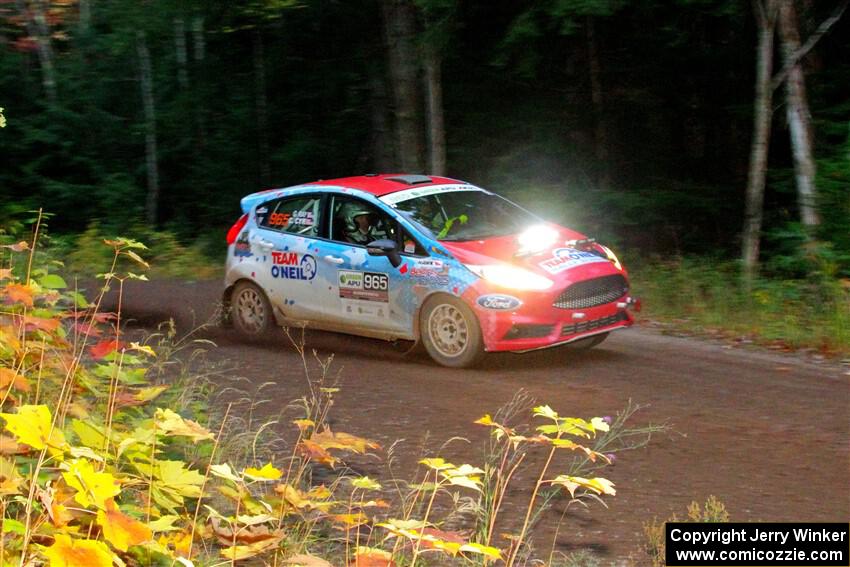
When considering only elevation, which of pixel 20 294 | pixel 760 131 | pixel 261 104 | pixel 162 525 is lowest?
pixel 162 525

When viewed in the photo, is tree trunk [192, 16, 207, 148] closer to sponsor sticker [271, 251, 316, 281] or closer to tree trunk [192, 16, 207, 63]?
tree trunk [192, 16, 207, 63]

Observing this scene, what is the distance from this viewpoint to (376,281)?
432 inches

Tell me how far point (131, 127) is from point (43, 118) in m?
2.23

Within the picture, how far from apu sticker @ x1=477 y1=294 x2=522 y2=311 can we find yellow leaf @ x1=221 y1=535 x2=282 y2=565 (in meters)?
5.37

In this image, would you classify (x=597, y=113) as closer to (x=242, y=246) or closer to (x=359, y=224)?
(x=242, y=246)

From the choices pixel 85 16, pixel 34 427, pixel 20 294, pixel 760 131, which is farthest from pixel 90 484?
pixel 85 16

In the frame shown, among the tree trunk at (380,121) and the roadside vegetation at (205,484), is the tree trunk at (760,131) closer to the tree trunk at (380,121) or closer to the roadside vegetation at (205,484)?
the roadside vegetation at (205,484)

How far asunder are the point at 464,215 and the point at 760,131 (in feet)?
17.9

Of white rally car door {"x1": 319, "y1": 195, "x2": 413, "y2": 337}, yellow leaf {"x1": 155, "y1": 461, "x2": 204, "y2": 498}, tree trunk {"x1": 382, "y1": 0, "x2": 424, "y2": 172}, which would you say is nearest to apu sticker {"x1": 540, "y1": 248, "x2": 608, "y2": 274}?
white rally car door {"x1": 319, "y1": 195, "x2": 413, "y2": 337}

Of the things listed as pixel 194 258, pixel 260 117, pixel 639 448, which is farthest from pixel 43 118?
pixel 639 448

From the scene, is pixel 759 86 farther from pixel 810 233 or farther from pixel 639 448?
pixel 639 448

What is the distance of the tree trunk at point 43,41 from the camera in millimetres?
29750

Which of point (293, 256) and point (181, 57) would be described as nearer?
point (293, 256)

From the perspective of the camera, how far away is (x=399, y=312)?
10805mm
